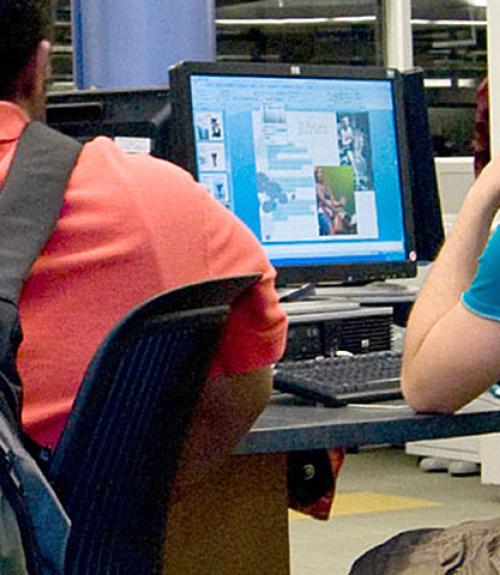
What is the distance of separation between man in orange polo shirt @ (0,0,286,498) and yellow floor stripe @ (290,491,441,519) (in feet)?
11.0

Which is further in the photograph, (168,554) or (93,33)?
(93,33)

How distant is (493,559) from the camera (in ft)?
5.72

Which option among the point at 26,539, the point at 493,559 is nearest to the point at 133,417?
the point at 26,539

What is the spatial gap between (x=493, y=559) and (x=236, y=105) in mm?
1001

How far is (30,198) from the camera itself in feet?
4.43

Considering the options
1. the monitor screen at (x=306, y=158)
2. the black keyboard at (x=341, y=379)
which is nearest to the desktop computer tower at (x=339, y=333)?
the black keyboard at (x=341, y=379)

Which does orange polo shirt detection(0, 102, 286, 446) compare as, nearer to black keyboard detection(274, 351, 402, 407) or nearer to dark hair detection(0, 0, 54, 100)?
dark hair detection(0, 0, 54, 100)

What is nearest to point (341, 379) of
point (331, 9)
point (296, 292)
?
point (296, 292)

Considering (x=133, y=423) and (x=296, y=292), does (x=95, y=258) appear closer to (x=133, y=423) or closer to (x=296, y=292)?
(x=133, y=423)

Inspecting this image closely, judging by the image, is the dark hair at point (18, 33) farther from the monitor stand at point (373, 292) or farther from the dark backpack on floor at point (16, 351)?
the monitor stand at point (373, 292)

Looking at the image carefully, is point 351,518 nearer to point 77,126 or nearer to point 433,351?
point 77,126

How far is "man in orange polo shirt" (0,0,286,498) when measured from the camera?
1.40m

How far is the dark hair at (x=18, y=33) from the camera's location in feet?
4.64

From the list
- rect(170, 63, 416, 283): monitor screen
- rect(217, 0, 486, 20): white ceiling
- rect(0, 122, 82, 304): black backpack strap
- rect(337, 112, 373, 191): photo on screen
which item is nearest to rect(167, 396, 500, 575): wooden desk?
rect(170, 63, 416, 283): monitor screen
